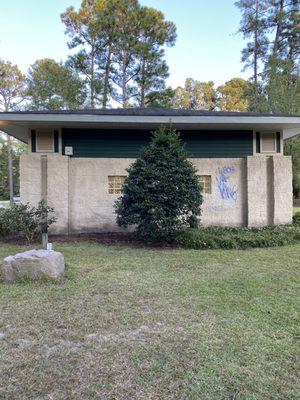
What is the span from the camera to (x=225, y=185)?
29.9ft

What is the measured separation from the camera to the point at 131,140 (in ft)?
30.1

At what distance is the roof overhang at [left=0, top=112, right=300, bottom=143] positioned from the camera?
7.97 metres

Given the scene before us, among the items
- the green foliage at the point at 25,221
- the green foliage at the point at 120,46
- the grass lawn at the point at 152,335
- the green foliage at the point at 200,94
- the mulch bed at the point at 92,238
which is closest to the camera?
the grass lawn at the point at 152,335

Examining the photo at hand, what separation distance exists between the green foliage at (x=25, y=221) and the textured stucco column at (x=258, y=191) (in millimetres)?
5355

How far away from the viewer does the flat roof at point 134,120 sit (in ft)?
26.1

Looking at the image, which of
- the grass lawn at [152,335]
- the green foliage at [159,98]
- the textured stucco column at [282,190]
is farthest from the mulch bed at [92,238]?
the green foliage at [159,98]

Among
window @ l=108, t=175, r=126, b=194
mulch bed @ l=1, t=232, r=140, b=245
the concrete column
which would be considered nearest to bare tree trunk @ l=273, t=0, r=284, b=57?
window @ l=108, t=175, r=126, b=194

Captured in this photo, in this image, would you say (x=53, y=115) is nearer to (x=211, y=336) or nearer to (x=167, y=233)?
(x=167, y=233)

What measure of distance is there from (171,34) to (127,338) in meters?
22.0

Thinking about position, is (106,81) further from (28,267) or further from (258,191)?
(28,267)

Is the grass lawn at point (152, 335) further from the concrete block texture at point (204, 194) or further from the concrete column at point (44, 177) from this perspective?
the concrete column at point (44, 177)

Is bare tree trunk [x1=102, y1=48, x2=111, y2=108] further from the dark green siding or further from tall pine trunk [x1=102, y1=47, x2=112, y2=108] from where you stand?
the dark green siding

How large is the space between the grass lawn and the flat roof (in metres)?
4.52

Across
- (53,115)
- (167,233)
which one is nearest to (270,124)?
(167,233)
